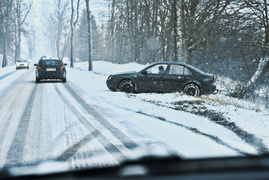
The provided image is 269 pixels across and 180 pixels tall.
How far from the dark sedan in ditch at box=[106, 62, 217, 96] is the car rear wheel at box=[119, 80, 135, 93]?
30 centimetres

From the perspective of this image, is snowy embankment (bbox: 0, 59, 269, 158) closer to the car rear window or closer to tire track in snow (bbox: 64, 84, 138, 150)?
tire track in snow (bbox: 64, 84, 138, 150)

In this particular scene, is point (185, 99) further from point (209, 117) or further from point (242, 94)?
point (242, 94)

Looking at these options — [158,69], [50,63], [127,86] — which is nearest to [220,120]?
[158,69]

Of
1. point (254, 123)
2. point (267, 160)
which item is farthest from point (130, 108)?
point (267, 160)

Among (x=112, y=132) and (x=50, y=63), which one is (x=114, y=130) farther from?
(x=50, y=63)

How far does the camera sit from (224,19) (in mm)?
17922

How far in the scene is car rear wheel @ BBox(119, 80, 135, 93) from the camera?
1285 cm

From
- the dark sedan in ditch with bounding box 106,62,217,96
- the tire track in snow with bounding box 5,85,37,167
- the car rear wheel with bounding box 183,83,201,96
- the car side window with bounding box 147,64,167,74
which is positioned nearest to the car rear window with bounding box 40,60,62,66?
the dark sedan in ditch with bounding box 106,62,217,96

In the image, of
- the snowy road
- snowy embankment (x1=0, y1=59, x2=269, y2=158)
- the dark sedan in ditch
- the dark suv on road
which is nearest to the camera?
the snowy road

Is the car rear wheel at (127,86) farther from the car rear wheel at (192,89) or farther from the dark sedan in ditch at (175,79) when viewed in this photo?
the car rear wheel at (192,89)

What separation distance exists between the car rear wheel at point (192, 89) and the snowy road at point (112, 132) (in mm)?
3089

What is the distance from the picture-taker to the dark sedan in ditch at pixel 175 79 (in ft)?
40.1

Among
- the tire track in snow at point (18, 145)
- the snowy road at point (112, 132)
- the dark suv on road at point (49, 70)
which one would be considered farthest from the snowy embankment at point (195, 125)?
the dark suv on road at point (49, 70)

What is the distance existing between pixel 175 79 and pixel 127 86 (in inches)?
87.3
